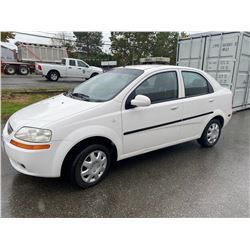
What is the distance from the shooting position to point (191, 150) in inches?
161

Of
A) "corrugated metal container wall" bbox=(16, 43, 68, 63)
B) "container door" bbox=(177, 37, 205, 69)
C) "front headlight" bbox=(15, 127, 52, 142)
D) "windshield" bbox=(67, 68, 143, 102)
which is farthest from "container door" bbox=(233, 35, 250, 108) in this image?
"corrugated metal container wall" bbox=(16, 43, 68, 63)

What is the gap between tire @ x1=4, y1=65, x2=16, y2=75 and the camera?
1640 centimetres

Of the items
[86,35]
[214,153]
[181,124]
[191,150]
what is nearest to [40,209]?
[181,124]

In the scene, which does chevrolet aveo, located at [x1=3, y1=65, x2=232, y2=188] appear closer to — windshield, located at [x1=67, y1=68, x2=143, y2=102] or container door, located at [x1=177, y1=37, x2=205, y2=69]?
windshield, located at [x1=67, y1=68, x2=143, y2=102]

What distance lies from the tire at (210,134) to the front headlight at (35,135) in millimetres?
2873

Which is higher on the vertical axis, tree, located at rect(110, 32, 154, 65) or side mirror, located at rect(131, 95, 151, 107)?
tree, located at rect(110, 32, 154, 65)

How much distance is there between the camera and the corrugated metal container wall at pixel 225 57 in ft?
21.5

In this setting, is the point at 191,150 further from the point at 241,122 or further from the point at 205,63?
the point at 205,63

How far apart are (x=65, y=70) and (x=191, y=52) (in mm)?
9505

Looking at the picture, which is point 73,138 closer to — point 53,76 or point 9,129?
point 9,129

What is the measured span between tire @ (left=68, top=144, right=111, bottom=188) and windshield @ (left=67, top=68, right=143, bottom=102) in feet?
Result: 2.27

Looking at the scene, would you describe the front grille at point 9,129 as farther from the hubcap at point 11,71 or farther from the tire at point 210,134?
the hubcap at point 11,71

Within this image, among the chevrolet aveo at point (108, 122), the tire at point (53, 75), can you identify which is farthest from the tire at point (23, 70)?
the chevrolet aveo at point (108, 122)
